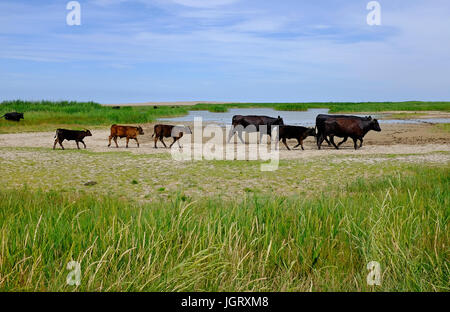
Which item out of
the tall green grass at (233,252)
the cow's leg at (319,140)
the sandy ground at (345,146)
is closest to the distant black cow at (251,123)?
the sandy ground at (345,146)

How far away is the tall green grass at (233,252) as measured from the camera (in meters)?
3.51

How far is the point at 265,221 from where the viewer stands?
4797mm

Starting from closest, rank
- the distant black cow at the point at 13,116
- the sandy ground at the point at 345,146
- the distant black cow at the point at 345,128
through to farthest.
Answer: the sandy ground at the point at 345,146 < the distant black cow at the point at 345,128 < the distant black cow at the point at 13,116

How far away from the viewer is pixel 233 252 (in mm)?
4000

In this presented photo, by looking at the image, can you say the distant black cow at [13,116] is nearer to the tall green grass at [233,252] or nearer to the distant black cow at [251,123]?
the distant black cow at [251,123]

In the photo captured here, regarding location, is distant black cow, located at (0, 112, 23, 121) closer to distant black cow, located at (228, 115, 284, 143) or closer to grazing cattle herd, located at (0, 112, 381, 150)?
grazing cattle herd, located at (0, 112, 381, 150)

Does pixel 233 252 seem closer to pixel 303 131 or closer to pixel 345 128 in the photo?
pixel 303 131

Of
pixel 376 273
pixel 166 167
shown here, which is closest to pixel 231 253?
pixel 376 273

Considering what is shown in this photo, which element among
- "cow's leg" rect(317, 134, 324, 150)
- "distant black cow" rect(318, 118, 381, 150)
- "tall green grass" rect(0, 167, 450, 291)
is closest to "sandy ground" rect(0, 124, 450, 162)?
"cow's leg" rect(317, 134, 324, 150)

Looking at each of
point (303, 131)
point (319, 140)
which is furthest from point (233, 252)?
point (319, 140)

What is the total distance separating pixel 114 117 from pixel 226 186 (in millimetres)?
28677

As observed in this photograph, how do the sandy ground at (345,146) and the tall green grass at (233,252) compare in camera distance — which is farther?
the sandy ground at (345,146)

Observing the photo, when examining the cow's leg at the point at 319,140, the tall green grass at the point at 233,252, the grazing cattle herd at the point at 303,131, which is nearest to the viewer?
the tall green grass at the point at 233,252

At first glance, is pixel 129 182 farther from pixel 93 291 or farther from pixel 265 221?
pixel 93 291
